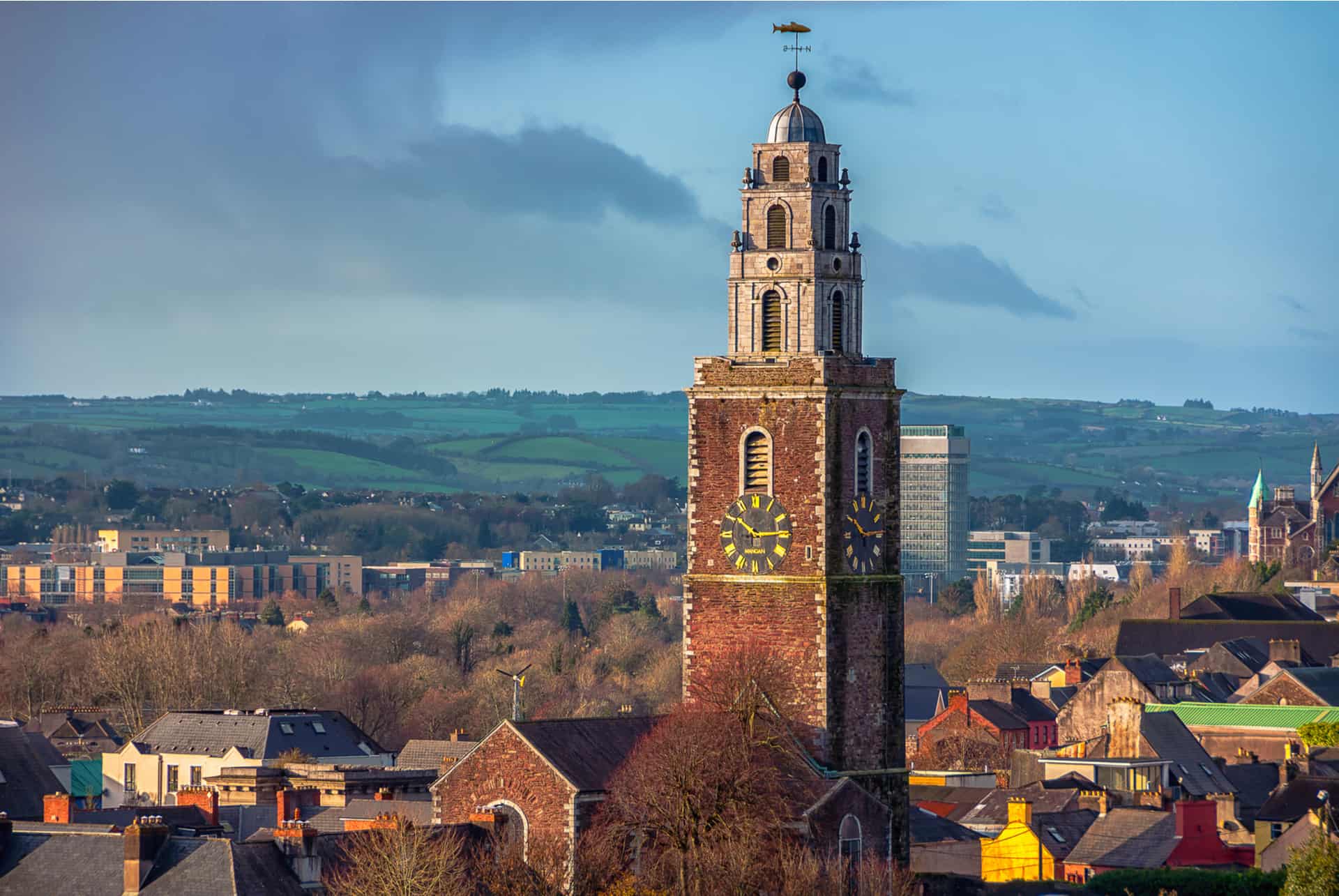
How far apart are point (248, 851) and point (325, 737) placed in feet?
179

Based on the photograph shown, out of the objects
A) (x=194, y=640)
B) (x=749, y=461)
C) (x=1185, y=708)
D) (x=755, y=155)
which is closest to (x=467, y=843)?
(x=749, y=461)

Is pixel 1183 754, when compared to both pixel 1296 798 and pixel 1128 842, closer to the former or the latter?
pixel 1296 798

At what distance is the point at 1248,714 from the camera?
426ft

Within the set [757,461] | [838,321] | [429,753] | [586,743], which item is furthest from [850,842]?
[429,753]

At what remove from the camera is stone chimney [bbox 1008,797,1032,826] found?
9362cm

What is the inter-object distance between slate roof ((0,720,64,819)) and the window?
22312 millimetres

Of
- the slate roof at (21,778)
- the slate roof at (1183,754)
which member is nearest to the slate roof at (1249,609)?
the slate roof at (1183,754)

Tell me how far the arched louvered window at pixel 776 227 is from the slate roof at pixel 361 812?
1595 cm

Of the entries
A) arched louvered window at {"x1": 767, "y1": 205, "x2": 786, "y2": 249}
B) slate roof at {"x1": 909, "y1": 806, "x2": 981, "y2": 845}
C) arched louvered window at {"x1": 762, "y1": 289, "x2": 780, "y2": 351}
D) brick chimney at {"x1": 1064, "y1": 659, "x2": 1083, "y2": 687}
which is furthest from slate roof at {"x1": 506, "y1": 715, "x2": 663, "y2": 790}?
brick chimney at {"x1": 1064, "y1": 659, "x2": 1083, "y2": 687}

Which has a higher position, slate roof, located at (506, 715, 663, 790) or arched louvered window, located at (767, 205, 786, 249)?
arched louvered window, located at (767, 205, 786, 249)

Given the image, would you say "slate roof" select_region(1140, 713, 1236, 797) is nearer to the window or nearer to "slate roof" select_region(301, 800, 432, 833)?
"slate roof" select_region(301, 800, 432, 833)

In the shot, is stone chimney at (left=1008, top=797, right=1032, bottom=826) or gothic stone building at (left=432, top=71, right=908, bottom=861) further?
stone chimney at (left=1008, top=797, right=1032, bottom=826)

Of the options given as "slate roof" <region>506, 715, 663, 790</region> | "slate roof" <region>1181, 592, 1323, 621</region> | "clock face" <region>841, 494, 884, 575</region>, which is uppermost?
"clock face" <region>841, 494, 884, 575</region>

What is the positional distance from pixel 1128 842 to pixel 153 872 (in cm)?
3591
